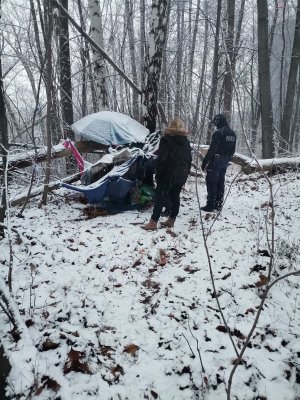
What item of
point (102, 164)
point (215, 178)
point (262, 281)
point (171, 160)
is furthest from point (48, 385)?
point (215, 178)

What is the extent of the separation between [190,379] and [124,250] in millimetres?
1967

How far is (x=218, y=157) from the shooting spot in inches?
211

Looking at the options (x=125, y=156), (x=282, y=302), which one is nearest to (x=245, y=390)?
(x=282, y=302)

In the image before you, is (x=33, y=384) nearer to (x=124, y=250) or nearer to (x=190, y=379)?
(x=190, y=379)

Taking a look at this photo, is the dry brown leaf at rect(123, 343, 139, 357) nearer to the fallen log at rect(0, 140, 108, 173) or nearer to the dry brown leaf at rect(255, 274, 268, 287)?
the dry brown leaf at rect(255, 274, 268, 287)

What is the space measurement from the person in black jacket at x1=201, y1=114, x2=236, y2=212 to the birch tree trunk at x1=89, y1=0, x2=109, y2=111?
10.6 feet

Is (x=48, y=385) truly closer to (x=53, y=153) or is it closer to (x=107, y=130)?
(x=107, y=130)

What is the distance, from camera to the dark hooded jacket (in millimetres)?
4402

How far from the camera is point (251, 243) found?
13.0 ft

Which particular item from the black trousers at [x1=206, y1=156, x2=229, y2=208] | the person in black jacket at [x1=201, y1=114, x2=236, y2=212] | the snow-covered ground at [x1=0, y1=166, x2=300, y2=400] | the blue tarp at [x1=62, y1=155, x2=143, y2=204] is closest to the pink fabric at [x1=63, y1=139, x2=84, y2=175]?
the blue tarp at [x1=62, y1=155, x2=143, y2=204]

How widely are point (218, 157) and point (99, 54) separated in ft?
13.7

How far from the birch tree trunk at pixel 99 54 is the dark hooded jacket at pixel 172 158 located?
10.8 ft

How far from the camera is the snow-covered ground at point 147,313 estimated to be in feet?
7.05

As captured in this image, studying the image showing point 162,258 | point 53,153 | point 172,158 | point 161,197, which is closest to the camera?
point 162,258
